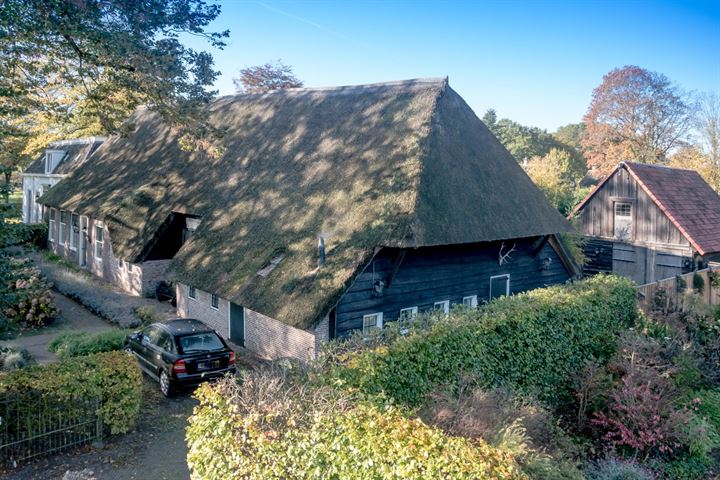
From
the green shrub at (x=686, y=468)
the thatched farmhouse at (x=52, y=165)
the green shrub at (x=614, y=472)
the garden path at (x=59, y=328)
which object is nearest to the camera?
the green shrub at (x=614, y=472)

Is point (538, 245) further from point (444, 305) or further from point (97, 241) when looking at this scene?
point (97, 241)

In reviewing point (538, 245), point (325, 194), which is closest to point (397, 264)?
point (325, 194)

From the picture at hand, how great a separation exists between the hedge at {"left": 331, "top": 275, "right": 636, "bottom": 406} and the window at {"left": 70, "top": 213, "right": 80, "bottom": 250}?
2439 cm

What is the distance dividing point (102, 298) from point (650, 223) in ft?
80.5

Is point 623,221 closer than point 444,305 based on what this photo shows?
No

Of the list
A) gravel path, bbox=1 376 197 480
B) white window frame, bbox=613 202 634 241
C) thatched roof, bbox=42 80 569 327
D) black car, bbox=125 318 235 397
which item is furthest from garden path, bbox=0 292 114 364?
white window frame, bbox=613 202 634 241

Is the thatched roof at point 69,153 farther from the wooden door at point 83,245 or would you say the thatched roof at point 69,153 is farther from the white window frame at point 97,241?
the white window frame at point 97,241

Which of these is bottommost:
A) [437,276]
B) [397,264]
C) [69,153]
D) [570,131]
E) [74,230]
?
[437,276]

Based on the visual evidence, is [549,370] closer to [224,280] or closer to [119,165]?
[224,280]

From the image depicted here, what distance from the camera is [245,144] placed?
2197 cm

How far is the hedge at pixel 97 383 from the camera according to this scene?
30.7ft

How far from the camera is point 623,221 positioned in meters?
26.5

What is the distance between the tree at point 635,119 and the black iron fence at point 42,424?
46.7 metres

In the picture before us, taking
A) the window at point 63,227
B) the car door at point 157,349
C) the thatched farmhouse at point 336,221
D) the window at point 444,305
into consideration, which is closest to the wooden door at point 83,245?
the window at point 63,227
